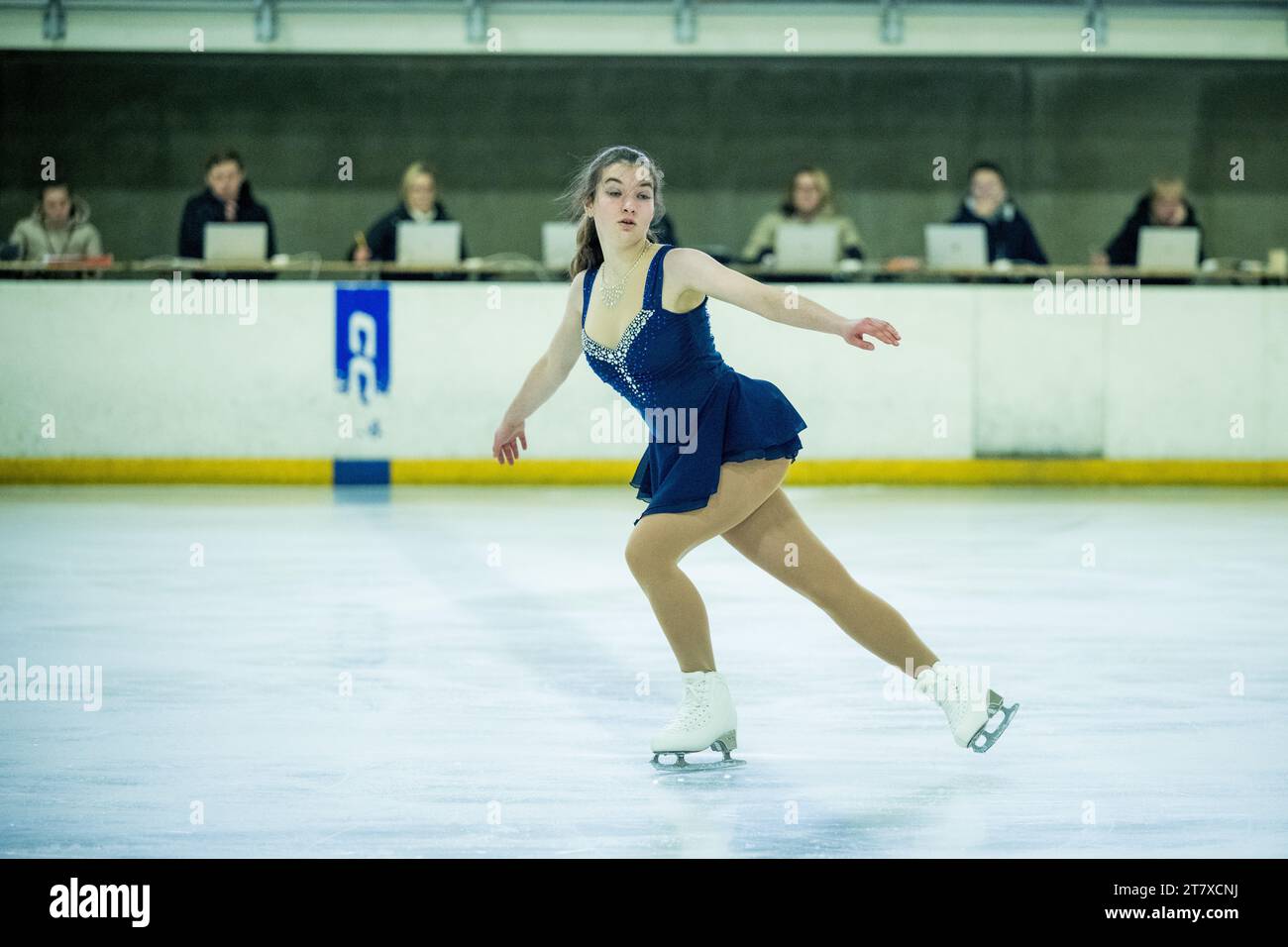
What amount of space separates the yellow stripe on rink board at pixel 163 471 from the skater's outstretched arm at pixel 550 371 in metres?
6.87

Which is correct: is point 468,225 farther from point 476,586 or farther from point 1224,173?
point 476,586

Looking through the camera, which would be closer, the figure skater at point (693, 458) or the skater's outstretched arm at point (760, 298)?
the skater's outstretched arm at point (760, 298)

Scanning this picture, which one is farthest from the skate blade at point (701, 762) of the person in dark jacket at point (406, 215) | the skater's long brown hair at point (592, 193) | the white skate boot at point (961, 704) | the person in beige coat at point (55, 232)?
the person in beige coat at point (55, 232)

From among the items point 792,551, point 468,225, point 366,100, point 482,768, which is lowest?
point 482,768

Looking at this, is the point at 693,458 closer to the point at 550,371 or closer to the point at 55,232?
the point at 550,371

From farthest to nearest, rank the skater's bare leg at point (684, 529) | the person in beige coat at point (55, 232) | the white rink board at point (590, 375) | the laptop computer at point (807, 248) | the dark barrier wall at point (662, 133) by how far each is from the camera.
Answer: the dark barrier wall at point (662, 133) → the person in beige coat at point (55, 232) → the laptop computer at point (807, 248) → the white rink board at point (590, 375) → the skater's bare leg at point (684, 529)

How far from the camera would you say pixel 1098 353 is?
10812mm

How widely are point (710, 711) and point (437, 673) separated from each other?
1342 mm

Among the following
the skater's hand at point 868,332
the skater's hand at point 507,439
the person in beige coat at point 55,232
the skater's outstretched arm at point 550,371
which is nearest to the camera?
the skater's hand at point 868,332

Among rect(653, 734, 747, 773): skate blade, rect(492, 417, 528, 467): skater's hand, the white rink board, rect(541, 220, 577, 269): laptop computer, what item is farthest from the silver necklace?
rect(541, 220, 577, 269): laptop computer

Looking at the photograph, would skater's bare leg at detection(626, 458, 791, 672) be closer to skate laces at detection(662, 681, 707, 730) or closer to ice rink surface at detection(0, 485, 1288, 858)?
skate laces at detection(662, 681, 707, 730)

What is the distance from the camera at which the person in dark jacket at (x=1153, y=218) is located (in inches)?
446

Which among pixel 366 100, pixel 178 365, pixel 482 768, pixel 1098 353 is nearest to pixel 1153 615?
pixel 482 768

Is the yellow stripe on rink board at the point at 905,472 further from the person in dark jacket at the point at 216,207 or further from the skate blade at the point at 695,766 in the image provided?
the skate blade at the point at 695,766
